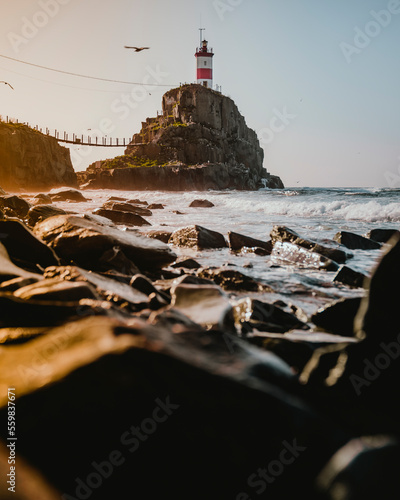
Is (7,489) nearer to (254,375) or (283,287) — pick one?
(254,375)

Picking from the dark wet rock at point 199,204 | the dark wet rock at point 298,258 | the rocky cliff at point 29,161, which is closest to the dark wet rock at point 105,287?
the dark wet rock at point 298,258

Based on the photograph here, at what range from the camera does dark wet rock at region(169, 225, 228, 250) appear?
21.5ft

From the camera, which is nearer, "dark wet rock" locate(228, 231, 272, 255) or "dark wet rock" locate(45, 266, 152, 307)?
"dark wet rock" locate(45, 266, 152, 307)

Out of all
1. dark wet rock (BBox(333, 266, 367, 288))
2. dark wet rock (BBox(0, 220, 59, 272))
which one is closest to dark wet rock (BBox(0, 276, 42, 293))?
dark wet rock (BBox(0, 220, 59, 272))

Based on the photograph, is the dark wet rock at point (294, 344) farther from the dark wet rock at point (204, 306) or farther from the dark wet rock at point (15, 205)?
the dark wet rock at point (15, 205)

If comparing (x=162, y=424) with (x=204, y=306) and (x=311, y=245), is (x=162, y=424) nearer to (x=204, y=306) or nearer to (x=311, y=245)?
(x=204, y=306)

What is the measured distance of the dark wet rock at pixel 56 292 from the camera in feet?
7.04

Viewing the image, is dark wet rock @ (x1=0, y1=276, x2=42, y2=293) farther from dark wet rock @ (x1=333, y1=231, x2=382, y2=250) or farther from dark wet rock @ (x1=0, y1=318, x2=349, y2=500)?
dark wet rock @ (x1=333, y1=231, x2=382, y2=250)

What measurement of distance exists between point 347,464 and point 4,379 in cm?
124

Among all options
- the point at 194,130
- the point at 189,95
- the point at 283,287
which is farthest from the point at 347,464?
the point at 189,95

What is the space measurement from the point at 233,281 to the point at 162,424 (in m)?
2.92

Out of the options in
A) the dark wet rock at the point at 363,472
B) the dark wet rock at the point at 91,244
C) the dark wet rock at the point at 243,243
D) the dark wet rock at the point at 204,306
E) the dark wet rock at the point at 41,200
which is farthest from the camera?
the dark wet rock at the point at 41,200

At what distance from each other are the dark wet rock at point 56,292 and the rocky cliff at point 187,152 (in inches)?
2191

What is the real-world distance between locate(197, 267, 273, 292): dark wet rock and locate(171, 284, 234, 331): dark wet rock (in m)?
1.38
